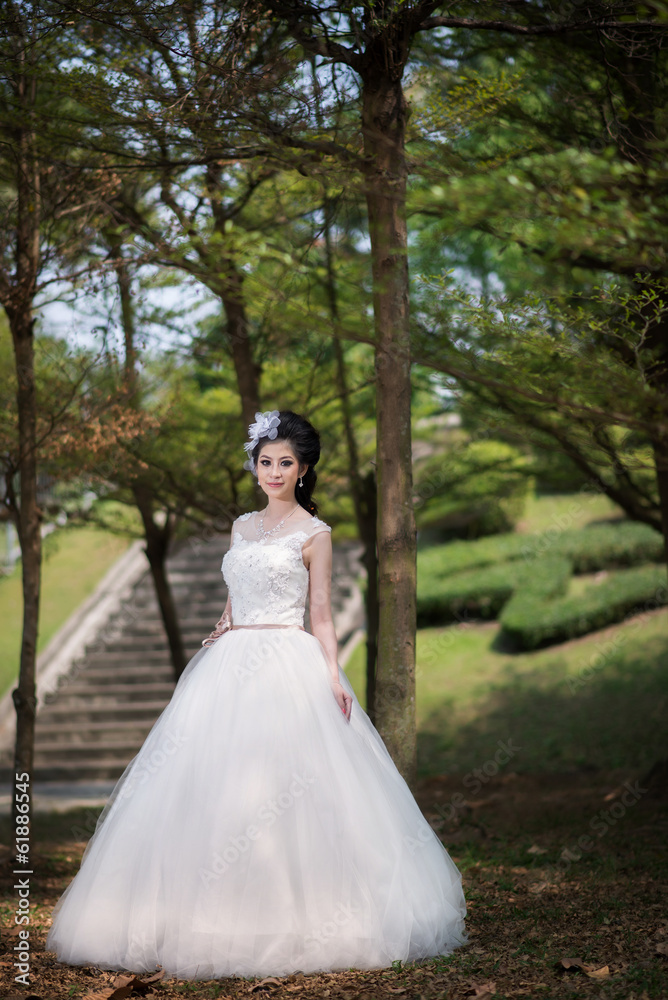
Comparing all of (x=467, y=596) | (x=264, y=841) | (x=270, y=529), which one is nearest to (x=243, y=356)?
(x=270, y=529)

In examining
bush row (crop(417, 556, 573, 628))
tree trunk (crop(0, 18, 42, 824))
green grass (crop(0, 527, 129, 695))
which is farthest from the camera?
green grass (crop(0, 527, 129, 695))

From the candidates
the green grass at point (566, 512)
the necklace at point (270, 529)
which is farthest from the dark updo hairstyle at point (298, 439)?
the green grass at point (566, 512)

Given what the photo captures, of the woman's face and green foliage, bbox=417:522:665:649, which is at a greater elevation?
the woman's face

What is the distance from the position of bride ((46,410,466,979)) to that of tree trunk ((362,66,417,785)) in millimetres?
451

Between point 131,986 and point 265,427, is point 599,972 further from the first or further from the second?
point 265,427

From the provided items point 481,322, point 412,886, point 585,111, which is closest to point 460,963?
point 412,886

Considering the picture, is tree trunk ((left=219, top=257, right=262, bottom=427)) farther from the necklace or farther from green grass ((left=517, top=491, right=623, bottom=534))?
green grass ((left=517, top=491, right=623, bottom=534))

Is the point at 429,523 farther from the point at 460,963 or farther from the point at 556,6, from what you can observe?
the point at 460,963

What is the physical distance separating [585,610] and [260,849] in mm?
8271

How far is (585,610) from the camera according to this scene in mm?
10805

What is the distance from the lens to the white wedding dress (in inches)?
127

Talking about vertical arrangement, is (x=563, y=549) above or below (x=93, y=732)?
above

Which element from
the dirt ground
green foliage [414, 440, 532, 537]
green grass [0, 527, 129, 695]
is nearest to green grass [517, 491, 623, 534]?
green foliage [414, 440, 532, 537]

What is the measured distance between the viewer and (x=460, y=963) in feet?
11.1
